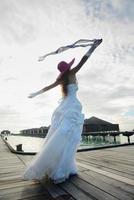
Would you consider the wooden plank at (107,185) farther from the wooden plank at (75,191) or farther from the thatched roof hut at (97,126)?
the thatched roof hut at (97,126)

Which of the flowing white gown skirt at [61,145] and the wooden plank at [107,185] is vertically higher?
the flowing white gown skirt at [61,145]

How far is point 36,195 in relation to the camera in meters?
3.06

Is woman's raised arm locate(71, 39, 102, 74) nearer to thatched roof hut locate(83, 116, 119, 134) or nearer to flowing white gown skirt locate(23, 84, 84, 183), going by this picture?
flowing white gown skirt locate(23, 84, 84, 183)

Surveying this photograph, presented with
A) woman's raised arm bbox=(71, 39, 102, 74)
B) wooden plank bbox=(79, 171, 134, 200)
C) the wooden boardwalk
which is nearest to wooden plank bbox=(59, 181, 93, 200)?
the wooden boardwalk

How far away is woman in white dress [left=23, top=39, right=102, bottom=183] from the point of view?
12.1ft

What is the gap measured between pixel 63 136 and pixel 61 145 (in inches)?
6.2

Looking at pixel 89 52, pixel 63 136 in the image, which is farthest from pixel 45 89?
pixel 89 52

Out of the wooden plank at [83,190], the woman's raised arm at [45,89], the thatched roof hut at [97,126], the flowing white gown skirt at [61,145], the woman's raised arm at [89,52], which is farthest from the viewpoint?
the thatched roof hut at [97,126]

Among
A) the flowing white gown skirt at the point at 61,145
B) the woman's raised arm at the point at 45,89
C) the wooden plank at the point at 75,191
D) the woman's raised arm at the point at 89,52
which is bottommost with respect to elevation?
the wooden plank at the point at 75,191

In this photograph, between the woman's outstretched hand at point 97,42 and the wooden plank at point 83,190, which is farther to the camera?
the woman's outstretched hand at point 97,42

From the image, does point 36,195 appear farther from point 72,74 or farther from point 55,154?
point 72,74

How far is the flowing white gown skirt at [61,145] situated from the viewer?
12.1 ft

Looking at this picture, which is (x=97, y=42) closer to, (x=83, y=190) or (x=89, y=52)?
(x=89, y=52)

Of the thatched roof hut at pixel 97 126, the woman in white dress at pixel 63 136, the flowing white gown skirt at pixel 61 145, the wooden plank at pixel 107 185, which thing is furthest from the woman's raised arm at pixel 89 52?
the thatched roof hut at pixel 97 126
